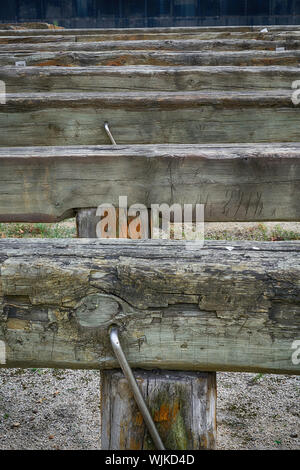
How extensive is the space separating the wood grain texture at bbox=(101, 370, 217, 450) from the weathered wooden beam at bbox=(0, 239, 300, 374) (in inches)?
1.9

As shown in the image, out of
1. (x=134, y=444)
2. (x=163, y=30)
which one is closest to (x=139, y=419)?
(x=134, y=444)

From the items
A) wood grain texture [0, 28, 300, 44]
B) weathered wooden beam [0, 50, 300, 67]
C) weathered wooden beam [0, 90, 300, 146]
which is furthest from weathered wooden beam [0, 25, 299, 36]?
weathered wooden beam [0, 90, 300, 146]

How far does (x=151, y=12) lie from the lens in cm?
1312

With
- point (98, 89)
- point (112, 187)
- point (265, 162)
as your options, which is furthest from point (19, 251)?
point (98, 89)

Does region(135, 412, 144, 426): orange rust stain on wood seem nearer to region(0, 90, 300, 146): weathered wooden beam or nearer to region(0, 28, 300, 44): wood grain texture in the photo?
region(0, 90, 300, 146): weathered wooden beam

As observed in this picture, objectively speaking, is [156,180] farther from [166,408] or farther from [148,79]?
[148,79]

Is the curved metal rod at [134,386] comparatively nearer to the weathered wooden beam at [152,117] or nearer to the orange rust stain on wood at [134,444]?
the orange rust stain on wood at [134,444]

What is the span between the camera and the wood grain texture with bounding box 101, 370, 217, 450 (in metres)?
1.32

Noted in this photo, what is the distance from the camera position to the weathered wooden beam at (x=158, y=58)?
4.52m

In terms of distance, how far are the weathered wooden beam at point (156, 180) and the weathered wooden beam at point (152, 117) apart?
2.31 ft

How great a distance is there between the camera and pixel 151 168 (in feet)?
6.82

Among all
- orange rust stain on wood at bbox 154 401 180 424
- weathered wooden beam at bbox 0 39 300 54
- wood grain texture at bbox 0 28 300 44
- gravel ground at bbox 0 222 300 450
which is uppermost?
wood grain texture at bbox 0 28 300 44

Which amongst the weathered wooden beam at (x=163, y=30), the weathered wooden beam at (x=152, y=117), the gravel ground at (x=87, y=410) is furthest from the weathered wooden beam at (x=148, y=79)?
the weathered wooden beam at (x=163, y=30)

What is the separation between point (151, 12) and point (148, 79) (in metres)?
10.5
